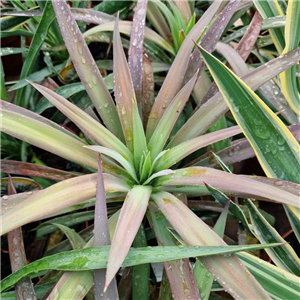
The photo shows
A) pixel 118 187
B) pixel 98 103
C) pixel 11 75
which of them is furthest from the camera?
pixel 11 75

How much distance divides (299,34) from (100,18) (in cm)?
50

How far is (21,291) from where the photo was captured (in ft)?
1.87

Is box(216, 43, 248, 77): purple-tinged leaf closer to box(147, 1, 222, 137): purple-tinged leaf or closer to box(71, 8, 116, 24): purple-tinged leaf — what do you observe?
box(147, 1, 222, 137): purple-tinged leaf

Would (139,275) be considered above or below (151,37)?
below

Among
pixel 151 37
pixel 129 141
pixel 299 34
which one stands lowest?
pixel 129 141

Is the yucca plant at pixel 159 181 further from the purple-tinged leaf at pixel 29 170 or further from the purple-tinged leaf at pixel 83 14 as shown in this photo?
the purple-tinged leaf at pixel 83 14

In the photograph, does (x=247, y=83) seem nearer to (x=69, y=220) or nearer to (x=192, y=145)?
(x=192, y=145)

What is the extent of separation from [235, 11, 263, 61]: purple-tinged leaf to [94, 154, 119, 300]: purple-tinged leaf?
525mm

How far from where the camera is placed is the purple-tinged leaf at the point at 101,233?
0.47 metres

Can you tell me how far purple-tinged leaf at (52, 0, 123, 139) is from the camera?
0.62 m

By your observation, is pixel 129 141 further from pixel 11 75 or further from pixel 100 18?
pixel 11 75

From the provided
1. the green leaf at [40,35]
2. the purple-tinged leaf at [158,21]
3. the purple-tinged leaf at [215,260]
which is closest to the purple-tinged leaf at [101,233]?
the purple-tinged leaf at [215,260]

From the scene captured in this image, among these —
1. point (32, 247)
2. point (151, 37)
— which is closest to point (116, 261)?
point (32, 247)

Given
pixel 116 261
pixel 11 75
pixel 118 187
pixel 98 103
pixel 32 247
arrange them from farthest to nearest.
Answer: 1. pixel 11 75
2. pixel 32 247
3. pixel 98 103
4. pixel 118 187
5. pixel 116 261
